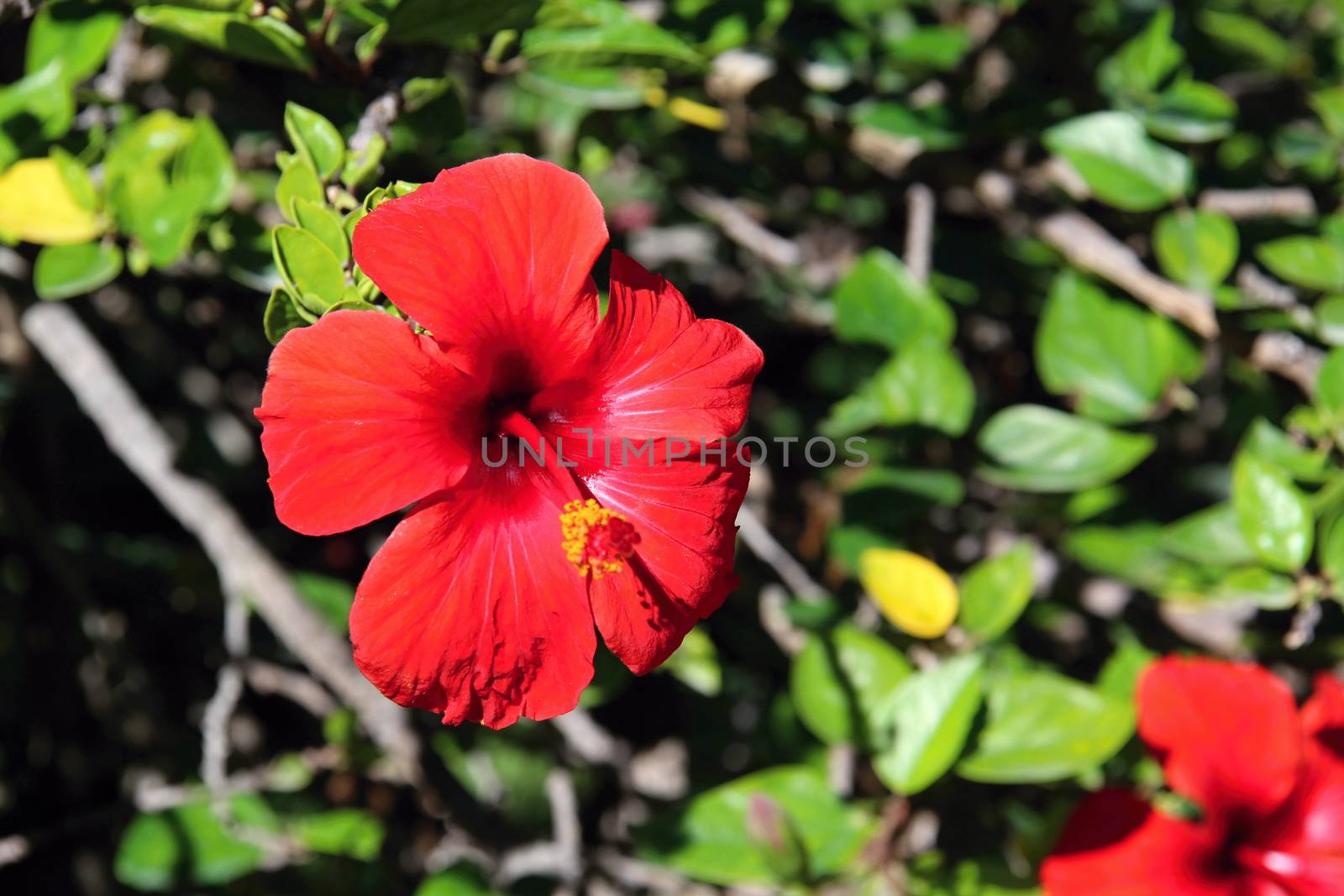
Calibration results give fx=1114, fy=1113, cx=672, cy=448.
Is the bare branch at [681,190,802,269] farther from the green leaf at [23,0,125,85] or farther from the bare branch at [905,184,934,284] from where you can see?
the green leaf at [23,0,125,85]

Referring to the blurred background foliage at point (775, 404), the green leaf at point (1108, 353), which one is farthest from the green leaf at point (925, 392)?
the green leaf at point (1108, 353)

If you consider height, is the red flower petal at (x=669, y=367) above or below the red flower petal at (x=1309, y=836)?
above

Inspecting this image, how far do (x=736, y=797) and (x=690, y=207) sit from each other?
0.95 m

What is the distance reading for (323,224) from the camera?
0.90 m

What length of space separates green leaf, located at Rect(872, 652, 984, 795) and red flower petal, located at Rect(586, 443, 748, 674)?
1.34 ft

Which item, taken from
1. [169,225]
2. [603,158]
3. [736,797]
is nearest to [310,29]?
[169,225]

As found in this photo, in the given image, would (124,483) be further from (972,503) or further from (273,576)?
(972,503)

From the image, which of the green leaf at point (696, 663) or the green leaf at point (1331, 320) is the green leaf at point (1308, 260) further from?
the green leaf at point (696, 663)

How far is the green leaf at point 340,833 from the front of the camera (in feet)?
5.11

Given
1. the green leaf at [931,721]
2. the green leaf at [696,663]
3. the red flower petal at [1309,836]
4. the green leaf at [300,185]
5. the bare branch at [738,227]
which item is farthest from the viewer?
the bare branch at [738,227]

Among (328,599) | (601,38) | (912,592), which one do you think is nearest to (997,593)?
(912,592)

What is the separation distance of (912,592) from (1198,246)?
1.98 ft

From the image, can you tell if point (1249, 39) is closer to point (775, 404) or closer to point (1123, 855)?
point (775, 404)

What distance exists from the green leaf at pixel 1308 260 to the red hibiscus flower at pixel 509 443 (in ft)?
2.96
